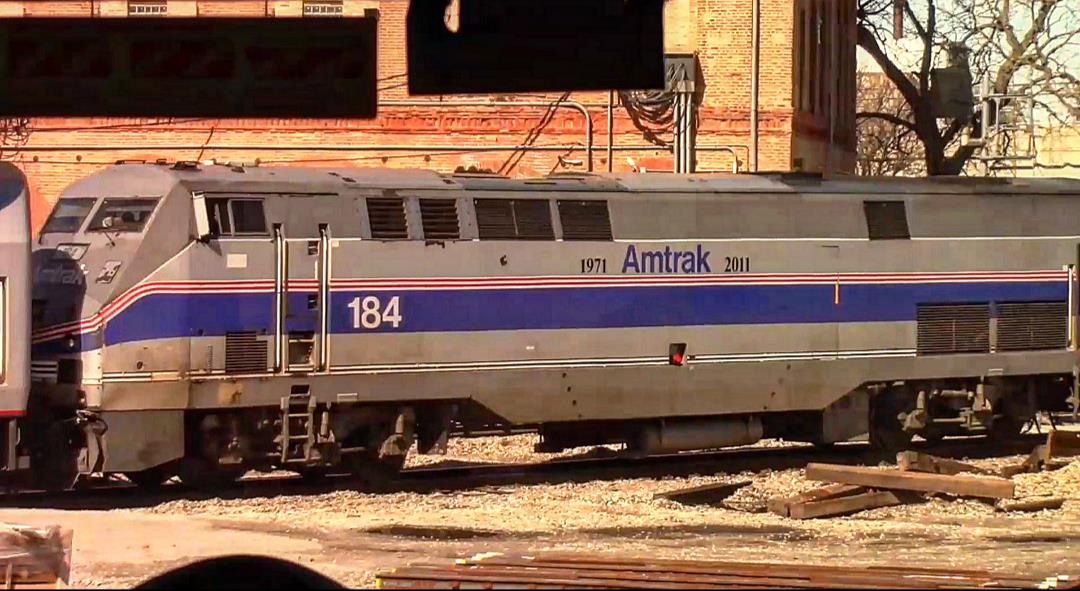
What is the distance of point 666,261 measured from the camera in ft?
68.4

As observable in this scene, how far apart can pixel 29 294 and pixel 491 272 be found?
5288mm

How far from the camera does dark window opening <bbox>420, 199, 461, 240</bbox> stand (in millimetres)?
19219

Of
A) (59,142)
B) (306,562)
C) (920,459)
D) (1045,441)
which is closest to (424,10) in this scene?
(306,562)

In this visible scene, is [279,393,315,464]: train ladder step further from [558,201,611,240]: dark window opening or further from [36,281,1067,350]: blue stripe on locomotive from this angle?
[558,201,611,240]: dark window opening

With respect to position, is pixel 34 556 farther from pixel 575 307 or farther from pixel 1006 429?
pixel 1006 429

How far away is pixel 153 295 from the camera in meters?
17.6

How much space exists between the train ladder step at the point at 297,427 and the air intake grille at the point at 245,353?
0.49 meters

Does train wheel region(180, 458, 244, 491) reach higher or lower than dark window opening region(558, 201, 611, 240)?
lower

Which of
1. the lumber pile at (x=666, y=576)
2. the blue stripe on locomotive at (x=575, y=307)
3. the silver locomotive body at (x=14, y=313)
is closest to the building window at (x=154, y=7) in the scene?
the silver locomotive body at (x=14, y=313)

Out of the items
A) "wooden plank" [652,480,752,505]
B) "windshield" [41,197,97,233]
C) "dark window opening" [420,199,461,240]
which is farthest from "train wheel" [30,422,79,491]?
"wooden plank" [652,480,752,505]

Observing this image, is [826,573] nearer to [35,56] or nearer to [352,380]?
[35,56]

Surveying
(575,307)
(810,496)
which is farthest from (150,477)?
(810,496)

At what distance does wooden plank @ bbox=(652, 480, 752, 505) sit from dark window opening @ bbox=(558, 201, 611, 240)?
331cm

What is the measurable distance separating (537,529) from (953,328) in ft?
30.2
